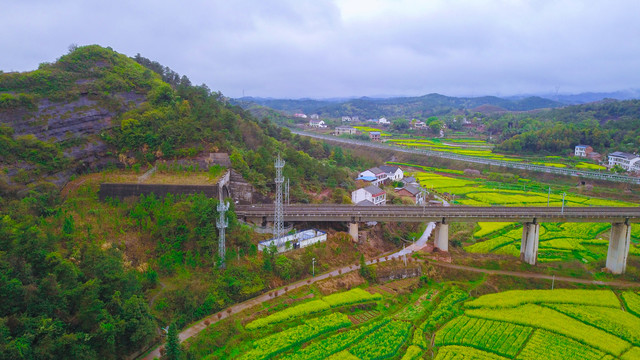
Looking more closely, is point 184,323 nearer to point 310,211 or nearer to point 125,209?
point 125,209

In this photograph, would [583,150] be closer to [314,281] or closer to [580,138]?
[580,138]

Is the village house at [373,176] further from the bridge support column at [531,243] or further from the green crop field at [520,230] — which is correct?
the bridge support column at [531,243]

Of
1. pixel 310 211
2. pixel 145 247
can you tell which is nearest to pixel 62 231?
pixel 145 247

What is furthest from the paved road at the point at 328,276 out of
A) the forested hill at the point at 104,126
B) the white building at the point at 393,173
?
the white building at the point at 393,173

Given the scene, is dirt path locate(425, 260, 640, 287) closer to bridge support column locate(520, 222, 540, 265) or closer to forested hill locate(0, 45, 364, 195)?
bridge support column locate(520, 222, 540, 265)

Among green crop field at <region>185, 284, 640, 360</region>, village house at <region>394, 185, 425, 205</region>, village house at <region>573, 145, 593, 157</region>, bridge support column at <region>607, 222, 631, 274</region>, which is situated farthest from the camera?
village house at <region>573, 145, 593, 157</region>

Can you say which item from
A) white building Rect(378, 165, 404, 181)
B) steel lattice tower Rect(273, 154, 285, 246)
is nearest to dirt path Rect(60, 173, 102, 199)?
steel lattice tower Rect(273, 154, 285, 246)
